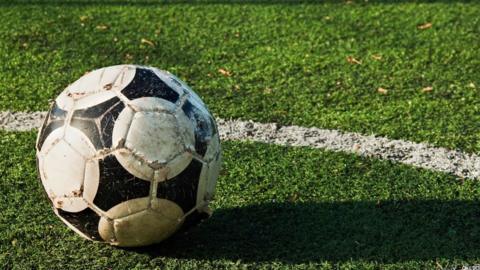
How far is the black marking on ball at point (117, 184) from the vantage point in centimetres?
337

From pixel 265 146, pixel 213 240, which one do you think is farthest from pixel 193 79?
pixel 213 240

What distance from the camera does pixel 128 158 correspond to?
336cm

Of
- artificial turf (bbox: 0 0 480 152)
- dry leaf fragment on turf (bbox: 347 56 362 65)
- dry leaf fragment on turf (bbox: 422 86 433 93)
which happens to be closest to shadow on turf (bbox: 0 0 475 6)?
artificial turf (bbox: 0 0 480 152)

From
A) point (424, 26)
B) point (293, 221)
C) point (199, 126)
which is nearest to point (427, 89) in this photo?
point (424, 26)

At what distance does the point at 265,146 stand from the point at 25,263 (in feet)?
5.35

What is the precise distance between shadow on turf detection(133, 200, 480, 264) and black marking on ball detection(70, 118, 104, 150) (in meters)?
0.58

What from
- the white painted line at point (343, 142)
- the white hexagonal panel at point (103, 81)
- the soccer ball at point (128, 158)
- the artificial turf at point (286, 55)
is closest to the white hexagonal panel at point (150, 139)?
the soccer ball at point (128, 158)

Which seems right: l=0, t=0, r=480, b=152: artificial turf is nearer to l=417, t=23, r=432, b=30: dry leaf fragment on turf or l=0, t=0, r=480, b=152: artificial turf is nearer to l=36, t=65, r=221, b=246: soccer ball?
l=417, t=23, r=432, b=30: dry leaf fragment on turf

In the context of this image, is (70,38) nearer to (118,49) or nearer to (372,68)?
(118,49)

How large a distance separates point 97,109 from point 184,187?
485 mm

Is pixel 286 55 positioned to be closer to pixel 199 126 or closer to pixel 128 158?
pixel 199 126

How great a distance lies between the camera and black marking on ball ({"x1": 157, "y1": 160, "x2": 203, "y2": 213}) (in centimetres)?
341

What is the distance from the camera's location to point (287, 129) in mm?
4949

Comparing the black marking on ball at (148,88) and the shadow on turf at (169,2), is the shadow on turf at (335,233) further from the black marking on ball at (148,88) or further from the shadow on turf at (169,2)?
the shadow on turf at (169,2)
